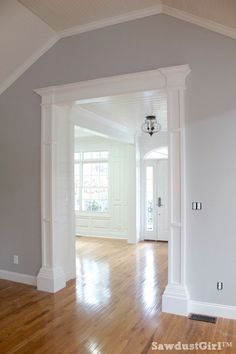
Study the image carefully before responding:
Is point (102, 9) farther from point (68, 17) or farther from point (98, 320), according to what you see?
point (98, 320)

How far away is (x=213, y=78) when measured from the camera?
3.40 meters

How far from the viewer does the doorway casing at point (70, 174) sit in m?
3.50

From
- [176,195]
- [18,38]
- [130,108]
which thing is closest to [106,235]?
[130,108]

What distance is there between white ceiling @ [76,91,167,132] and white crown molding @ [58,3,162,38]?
0.96 m

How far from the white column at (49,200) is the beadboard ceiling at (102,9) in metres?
1.16

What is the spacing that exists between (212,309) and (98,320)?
1.30 meters

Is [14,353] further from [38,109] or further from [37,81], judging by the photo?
[37,81]

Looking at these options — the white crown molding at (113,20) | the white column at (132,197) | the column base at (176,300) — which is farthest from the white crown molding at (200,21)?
the white column at (132,197)

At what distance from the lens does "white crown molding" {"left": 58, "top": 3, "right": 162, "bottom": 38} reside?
3.63 meters

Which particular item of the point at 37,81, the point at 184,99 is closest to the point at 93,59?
the point at 37,81

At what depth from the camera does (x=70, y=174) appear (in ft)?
15.7

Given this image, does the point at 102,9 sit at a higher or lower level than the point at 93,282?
higher

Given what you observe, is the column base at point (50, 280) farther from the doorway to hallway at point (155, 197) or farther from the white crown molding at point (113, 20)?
the doorway to hallway at point (155, 197)

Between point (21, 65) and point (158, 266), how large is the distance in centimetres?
413
